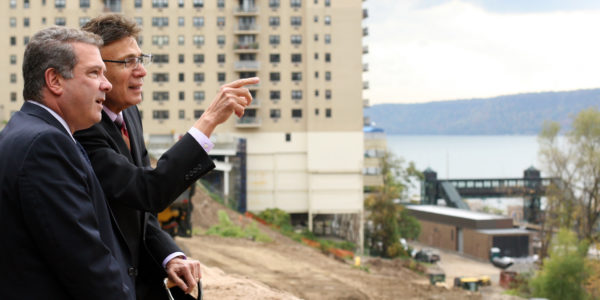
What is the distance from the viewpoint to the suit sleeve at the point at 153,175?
3.02m

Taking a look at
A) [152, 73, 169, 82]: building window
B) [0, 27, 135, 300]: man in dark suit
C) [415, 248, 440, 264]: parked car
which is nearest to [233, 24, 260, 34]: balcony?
[152, 73, 169, 82]: building window

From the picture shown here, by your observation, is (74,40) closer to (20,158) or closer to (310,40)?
(20,158)

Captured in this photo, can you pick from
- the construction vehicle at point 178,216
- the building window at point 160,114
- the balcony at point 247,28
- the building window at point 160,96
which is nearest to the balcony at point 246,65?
the balcony at point 247,28

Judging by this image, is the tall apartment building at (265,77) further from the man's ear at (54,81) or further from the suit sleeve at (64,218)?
the suit sleeve at (64,218)

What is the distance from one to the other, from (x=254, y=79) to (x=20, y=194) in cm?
139

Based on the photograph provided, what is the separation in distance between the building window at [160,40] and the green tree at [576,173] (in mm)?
33076

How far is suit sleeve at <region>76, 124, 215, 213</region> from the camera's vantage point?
3.02m

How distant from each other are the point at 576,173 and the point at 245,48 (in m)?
29.6

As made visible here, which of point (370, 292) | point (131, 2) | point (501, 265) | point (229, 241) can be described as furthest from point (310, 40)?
point (370, 292)

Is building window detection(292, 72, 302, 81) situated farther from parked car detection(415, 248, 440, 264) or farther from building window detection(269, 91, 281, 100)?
parked car detection(415, 248, 440, 264)

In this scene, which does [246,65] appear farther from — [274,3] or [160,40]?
[160,40]

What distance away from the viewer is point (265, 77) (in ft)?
193


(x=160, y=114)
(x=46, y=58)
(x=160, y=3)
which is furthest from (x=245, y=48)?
(x=46, y=58)

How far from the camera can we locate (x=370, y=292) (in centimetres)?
1600
